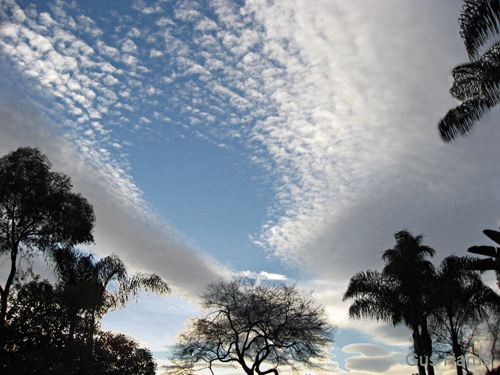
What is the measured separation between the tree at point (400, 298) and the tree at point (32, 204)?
63.8ft

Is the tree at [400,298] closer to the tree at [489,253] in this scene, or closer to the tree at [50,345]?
the tree at [489,253]

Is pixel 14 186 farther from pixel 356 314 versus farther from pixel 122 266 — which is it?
pixel 356 314

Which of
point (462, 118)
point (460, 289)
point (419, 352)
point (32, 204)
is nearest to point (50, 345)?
point (32, 204)

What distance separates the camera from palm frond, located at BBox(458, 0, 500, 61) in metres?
9.55

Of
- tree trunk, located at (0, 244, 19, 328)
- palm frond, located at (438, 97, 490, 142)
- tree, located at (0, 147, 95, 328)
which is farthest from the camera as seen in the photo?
tree, located at (0, 147, 95, 328)

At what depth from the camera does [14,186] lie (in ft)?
63.0

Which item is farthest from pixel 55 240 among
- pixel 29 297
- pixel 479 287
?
pixel 479 287

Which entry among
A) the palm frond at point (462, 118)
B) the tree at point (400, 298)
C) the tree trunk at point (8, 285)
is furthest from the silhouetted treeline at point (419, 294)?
the tree trunk at point (8, 285)

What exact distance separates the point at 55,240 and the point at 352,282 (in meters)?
19.8

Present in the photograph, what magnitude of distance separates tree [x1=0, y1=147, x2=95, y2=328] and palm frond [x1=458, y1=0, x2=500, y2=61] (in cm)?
2204

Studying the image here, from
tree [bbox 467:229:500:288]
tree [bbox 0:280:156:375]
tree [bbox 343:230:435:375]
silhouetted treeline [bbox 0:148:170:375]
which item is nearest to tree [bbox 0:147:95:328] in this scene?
silhouetted treeline [bbox 0:148:170:375]

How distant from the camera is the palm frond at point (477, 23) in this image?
31.3ft

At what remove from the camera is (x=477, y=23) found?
9.98 m

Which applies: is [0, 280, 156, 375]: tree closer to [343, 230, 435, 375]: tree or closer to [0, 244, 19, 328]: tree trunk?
[0, 244, 19, 328]: tree trunk
